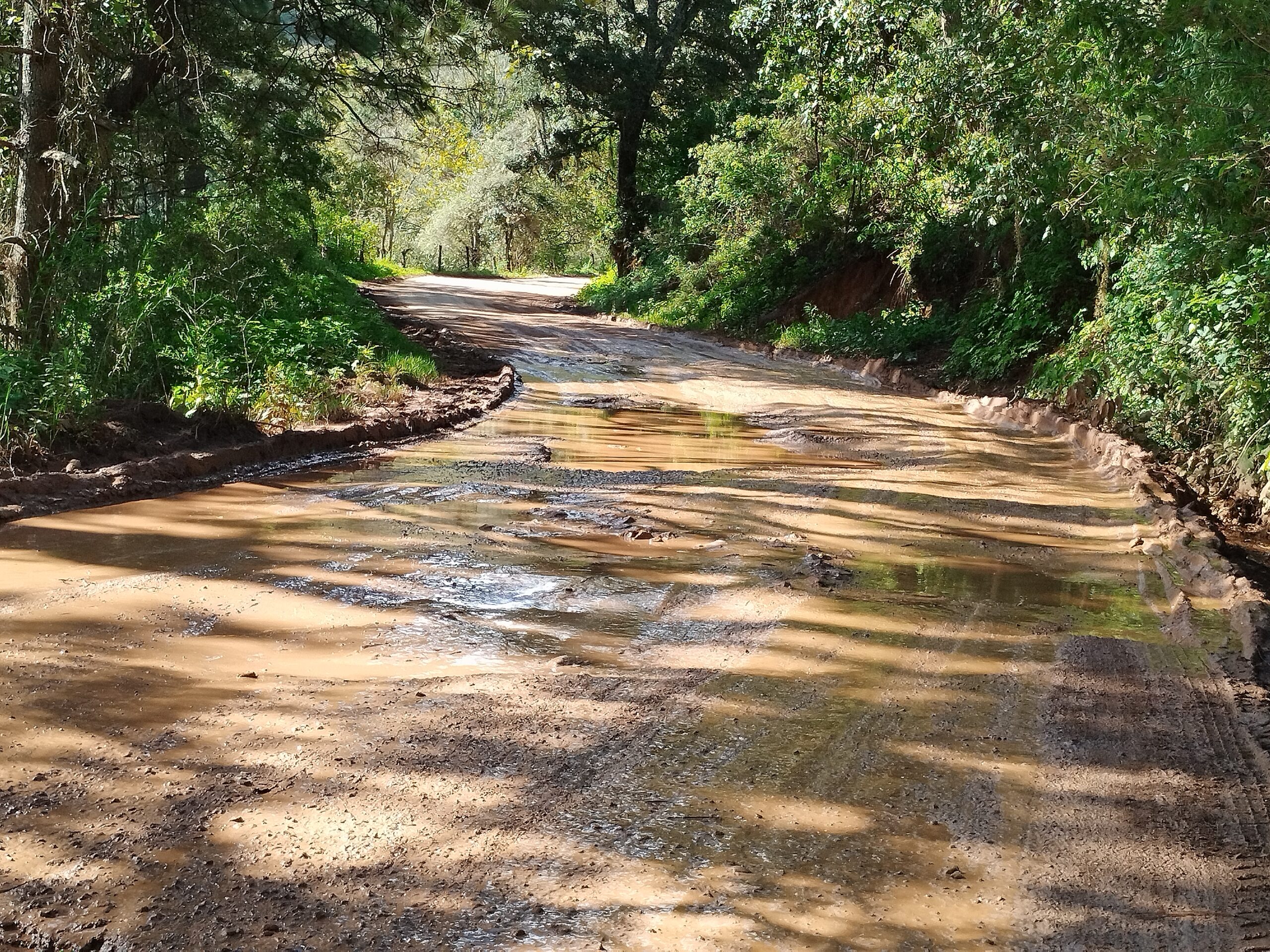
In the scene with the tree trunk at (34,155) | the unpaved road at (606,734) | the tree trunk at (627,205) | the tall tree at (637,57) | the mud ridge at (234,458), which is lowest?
the unpaved road at (606,734)

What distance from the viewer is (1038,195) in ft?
45.7

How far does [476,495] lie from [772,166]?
16.8 metres

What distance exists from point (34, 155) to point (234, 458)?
2.96 m

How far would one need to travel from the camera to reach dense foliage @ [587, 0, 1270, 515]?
7.20 metres

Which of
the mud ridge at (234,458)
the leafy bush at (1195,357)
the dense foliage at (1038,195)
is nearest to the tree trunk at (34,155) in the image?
the mud ridge at (234,458)

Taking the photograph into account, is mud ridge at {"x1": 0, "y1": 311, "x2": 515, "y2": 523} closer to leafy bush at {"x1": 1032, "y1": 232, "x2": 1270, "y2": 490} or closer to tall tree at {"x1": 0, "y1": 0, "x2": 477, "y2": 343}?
tall tree at {"x1": 0, "y1": 0, "x2": 477, "y2": 343}

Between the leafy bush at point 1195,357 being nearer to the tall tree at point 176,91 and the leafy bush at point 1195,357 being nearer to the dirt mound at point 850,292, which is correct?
the tall tree at point 176,91

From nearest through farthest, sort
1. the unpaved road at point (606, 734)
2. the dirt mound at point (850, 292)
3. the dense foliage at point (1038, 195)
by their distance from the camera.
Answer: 1. the unpaved road at point (606, 734)
2. the dense foliage at point (1038, 195)
3. the dirt mound at point (850, 292)

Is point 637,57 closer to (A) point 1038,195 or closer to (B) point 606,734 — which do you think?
(A) point 1038,195

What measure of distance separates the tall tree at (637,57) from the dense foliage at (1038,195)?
5.53 metres

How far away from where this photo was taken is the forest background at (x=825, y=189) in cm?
767

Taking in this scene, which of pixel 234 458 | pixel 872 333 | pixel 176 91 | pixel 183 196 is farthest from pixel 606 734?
pixel 872 333

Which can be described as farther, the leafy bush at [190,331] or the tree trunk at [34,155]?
the tree trunk at [34,155]

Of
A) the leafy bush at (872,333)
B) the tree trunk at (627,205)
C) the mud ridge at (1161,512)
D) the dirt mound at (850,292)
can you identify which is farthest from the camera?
the tree trunk at (627,205)
